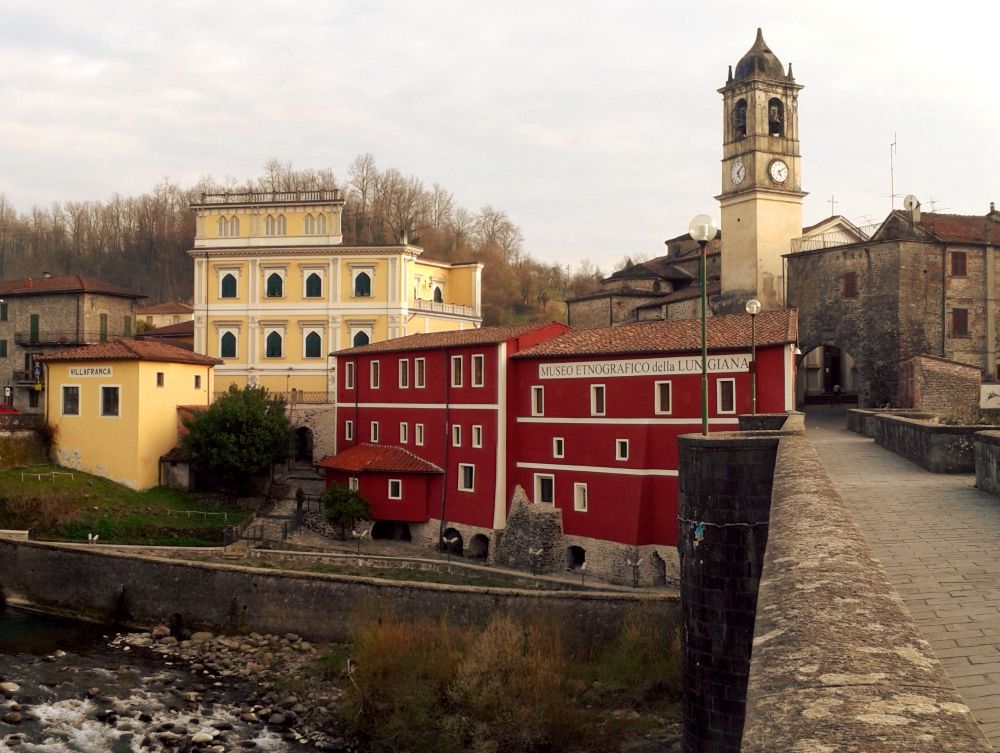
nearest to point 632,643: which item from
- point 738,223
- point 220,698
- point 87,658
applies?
point 220,698

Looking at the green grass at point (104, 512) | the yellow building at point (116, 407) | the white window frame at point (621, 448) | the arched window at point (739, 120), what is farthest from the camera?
the arched window at point (739, 120)

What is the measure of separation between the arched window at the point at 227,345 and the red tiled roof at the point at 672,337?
20635 millimetres

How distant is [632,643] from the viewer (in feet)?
76.4

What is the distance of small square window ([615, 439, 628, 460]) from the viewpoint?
3108 cm

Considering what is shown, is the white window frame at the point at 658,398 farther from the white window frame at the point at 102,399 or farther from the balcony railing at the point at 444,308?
the white window frame at the point at 102,399

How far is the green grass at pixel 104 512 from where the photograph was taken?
34531 mm

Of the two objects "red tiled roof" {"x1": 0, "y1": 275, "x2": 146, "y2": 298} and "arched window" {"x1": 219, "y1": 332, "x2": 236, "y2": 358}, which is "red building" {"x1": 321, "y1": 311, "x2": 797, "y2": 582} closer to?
"arched window" {"x1": 219, "y1": 332, "x2": 236, "y2": 358}

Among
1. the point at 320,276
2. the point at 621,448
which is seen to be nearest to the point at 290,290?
the point at 320,276

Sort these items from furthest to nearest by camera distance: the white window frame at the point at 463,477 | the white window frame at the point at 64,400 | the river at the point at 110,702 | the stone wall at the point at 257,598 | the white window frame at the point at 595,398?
the white window frame at the point at 64,400
the white window frame at the point at 463,477
the white window frame at the point at 595,398
the stone wall at the point at 257,598
the river at the point at 110,702

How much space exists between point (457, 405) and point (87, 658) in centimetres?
1520

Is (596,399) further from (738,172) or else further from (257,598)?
(738,172)

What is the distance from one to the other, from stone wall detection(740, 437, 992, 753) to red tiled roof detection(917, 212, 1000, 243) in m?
42.3

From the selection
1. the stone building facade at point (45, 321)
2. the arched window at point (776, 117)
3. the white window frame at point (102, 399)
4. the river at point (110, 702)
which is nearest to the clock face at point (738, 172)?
the arched window at point (776, 117)

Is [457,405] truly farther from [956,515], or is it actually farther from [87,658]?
[956,515]
